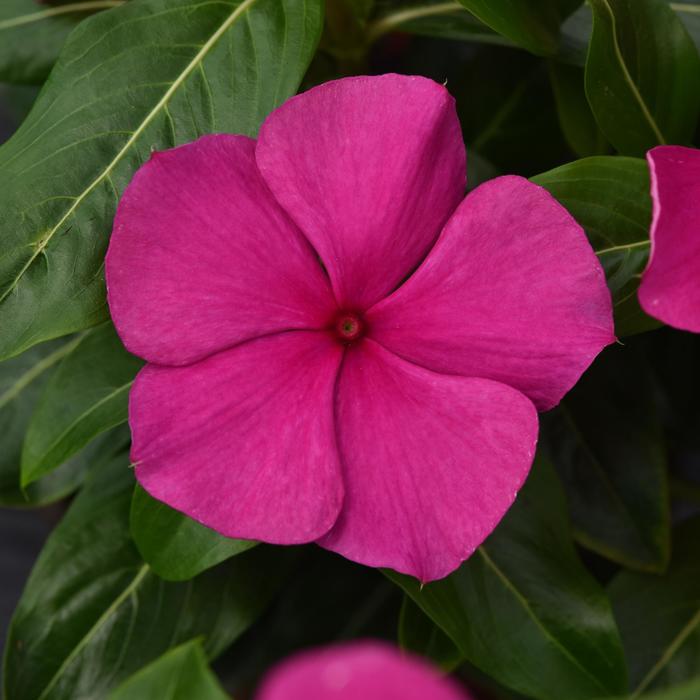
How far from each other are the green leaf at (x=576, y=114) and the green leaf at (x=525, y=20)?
8 centimetres

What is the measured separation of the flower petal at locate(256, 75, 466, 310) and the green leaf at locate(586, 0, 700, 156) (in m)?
0.16

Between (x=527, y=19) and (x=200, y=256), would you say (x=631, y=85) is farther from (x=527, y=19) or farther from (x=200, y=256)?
(x=200, y=256)

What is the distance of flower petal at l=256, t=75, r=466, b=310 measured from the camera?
53 cm

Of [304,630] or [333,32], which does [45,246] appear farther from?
[304,630]

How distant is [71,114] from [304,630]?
589 mm

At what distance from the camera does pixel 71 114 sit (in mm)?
656

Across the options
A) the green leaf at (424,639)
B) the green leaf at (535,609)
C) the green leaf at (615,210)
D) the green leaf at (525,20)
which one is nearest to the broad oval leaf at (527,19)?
the green leaf at (525,20)

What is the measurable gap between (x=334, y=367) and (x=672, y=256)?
0.20 metres

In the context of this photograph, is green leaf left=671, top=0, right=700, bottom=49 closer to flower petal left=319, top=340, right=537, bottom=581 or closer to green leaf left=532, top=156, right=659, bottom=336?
green leaf left=532, top=156, right=659, bottom=336

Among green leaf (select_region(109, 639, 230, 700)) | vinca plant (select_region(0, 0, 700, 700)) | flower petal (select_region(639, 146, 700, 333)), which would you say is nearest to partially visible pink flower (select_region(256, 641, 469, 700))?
vinca plant (select_region(0, 0, 700, 700))

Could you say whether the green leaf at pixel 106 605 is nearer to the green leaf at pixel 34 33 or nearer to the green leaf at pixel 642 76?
the green leaf at pixel 34 33

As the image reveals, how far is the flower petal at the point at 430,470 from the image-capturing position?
0.53 metres

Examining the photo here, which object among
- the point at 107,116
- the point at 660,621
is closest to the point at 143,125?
the point at 107,116

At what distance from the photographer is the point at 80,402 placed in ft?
2.52
